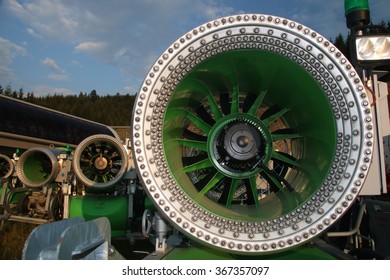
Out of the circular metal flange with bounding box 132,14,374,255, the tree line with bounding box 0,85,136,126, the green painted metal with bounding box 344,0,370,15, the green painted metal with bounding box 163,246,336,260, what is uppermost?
the tree line with bounding box 0,85,136,126

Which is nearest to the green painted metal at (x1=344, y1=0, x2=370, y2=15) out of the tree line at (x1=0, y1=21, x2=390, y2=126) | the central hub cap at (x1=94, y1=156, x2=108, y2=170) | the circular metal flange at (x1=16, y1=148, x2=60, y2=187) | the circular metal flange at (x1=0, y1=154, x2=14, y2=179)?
the central hub cap at (x1=94, y1=156, x2=108, y2=170)

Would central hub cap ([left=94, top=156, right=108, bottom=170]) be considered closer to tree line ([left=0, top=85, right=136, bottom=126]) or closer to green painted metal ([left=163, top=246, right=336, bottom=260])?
green painted metal ([left=163, top=246, right=336, bottom=260])

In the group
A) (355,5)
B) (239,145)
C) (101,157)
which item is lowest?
(239,145)

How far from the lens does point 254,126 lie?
2699 millimetres

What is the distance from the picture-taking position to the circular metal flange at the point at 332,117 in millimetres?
1850

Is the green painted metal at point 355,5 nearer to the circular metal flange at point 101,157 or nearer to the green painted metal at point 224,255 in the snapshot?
the green painted metal at point 224,255

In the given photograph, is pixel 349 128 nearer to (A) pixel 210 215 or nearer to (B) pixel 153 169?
(A) pixel 210 215

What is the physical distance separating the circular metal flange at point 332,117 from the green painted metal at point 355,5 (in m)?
0.67

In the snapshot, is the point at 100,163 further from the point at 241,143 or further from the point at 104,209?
the point at 241,143

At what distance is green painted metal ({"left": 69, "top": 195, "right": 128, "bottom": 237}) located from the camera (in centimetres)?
470

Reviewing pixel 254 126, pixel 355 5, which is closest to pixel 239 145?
pixel 254 126

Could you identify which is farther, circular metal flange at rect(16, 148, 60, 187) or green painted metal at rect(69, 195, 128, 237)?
circular metal flange at rect(16, 148, 60, 187)

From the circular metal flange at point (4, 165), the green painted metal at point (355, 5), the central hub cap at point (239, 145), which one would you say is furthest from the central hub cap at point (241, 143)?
the circular metal flange at point (4, 165)

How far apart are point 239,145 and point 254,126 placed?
25cm
